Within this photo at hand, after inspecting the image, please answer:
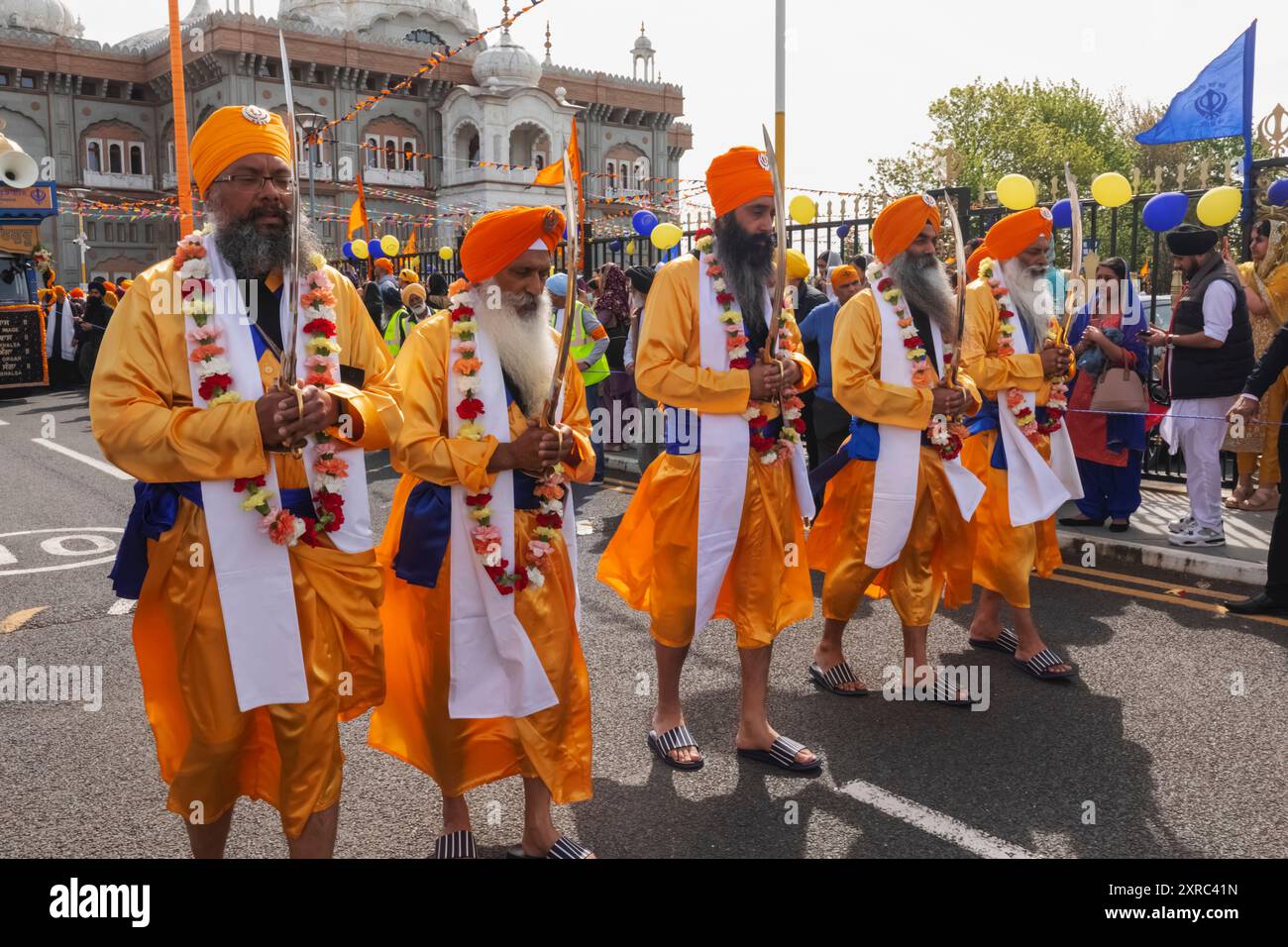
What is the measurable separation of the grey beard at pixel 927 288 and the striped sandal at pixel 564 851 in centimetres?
282

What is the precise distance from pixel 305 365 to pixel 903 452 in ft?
9.02

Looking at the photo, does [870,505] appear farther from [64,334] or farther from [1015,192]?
[64,334]

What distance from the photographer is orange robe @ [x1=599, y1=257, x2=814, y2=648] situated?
4.46 meters

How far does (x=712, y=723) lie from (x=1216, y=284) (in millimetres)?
5194

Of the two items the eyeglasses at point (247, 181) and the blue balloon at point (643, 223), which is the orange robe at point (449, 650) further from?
the blue balloon at point (643, 223)

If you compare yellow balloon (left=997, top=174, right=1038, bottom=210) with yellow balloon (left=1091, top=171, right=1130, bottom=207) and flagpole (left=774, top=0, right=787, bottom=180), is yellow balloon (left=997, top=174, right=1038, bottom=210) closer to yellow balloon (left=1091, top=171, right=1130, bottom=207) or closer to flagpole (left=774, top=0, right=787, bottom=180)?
yellow balloon (left=1091, top=171, right=1130, bottom=207)

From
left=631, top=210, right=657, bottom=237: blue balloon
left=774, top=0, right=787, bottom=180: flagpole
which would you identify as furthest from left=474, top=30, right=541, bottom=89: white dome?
left=774, top=0, right=787, bottom=180: flagpole

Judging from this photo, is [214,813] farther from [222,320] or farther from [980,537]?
[980,537]

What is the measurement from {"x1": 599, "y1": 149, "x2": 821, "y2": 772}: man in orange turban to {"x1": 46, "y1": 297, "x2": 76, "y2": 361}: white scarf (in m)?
20.4

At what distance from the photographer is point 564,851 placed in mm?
3598

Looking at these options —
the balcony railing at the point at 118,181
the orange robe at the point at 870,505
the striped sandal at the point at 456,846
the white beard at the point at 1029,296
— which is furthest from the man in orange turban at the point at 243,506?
the balcony railing at the point at 118,181

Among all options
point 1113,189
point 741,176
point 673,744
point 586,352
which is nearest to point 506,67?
point 586,352
